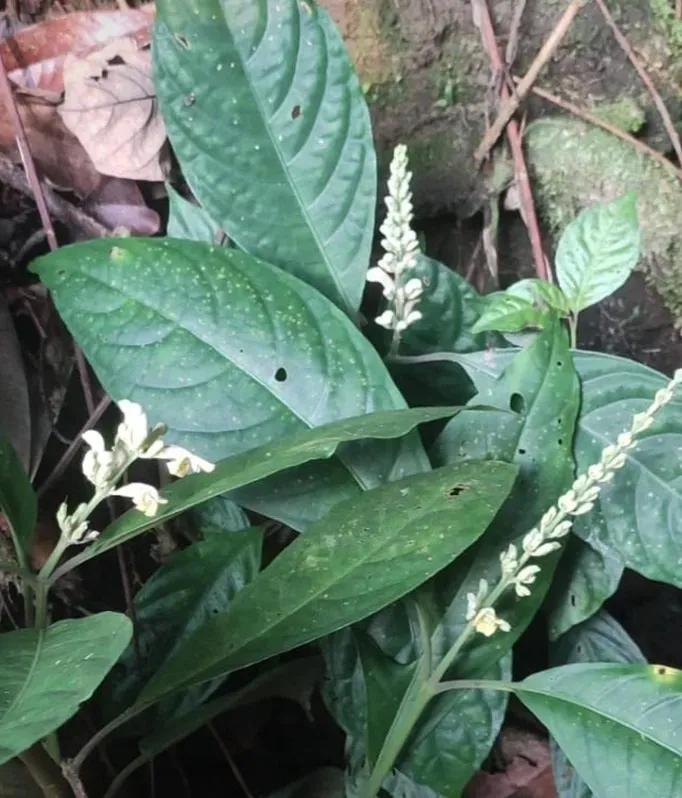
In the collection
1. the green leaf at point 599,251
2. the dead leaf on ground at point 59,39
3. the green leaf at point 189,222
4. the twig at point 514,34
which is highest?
the twig at point 514,34

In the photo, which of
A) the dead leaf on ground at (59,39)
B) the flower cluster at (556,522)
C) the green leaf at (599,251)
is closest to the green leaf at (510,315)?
the green leaf at (599,251)

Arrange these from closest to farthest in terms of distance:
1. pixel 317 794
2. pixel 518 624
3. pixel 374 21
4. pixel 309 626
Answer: pixel 309 626 < pixel 518 624 < pixel 317 794 < pixel 374 21

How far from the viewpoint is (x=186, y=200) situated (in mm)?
913

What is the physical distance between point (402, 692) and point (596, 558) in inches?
8.7

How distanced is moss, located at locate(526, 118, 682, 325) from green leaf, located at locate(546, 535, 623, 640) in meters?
0.35

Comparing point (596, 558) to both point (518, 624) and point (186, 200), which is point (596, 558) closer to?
point (518, 624)

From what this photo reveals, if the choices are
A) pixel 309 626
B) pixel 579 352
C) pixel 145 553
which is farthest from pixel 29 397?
pixel 579 352

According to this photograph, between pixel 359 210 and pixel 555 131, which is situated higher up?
pixel 555 131

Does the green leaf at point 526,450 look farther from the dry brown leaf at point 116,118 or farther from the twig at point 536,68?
the dry brown leaf at point 116,118

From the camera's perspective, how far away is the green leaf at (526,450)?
0.72 metres

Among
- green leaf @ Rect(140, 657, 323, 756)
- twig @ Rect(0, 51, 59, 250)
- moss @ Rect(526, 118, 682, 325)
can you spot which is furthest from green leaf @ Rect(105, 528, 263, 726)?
moss @ Rect(526, 118, 682, 325)

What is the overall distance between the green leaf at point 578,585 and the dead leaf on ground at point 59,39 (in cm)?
73

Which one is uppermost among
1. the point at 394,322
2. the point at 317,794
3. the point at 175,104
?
the point at 175,104

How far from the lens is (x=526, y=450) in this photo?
0.72 m
